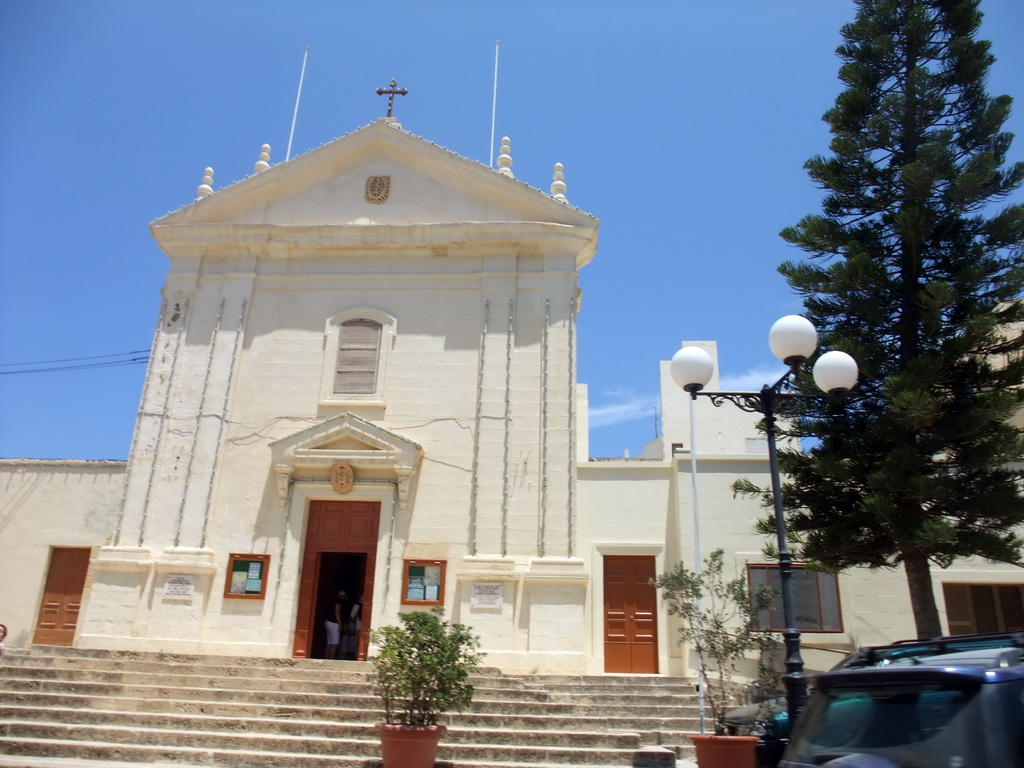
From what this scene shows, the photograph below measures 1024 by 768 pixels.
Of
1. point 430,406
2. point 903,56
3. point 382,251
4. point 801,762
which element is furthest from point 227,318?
point 801,762

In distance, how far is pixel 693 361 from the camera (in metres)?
8.27

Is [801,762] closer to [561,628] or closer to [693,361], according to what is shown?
[693,361]

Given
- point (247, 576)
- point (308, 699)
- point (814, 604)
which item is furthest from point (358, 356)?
point (814, 604)

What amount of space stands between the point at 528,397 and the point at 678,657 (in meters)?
5.57

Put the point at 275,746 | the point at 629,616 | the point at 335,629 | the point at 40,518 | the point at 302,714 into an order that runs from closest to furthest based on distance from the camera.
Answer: the point at 275,746, the point at 302,714, the point at 335,629, the point at 629,616, the point at 40,518

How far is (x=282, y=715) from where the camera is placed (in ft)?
36.6

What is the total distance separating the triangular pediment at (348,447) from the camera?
15039 mm

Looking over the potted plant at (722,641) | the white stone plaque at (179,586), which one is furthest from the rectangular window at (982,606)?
the white stone plaque at (179,586)

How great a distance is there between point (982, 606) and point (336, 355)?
1383 cm

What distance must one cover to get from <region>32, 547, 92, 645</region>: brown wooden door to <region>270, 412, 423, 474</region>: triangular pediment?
661 cm

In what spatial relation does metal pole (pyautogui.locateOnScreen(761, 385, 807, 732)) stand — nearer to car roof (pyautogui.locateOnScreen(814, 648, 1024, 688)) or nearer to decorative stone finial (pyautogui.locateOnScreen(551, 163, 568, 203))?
car roof (pyautogui.locateOnScreen(814, 648, 1024, 688))

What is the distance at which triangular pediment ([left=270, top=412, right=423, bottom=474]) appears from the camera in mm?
15039

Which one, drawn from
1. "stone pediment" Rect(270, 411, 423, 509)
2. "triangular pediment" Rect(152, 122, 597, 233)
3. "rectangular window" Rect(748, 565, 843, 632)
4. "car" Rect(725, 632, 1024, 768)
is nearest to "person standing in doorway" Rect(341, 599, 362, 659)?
"stone pediment" Rect(270, 411, 423, 509)

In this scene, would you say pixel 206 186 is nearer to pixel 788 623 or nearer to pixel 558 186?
pixel 558 186
